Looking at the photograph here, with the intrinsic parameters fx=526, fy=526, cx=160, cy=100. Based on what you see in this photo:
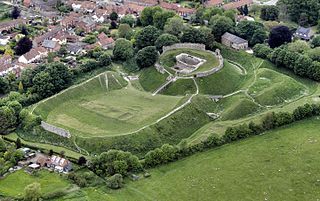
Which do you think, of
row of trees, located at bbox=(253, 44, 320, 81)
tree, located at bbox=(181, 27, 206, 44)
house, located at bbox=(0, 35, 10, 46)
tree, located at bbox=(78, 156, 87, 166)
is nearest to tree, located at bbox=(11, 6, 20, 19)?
house, located at bbox=(0, 35, 10, 46)

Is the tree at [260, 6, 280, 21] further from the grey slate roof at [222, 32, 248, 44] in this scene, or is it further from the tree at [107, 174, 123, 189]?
the tree at [107, 174, 123, 189]

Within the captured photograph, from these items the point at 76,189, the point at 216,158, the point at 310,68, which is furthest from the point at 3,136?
the point at 310,68

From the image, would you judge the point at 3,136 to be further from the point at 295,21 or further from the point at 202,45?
the point at 295,21

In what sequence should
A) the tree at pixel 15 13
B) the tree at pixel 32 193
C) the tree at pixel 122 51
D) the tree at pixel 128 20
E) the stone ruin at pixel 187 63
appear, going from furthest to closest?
the tree at pixel 15 13 → the tree at pixel 128 20 → the tree at pixel 122 51 → the stone ruin at pixel 187 63 → the tree at pixel 32 193

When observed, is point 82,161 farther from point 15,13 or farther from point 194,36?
point 15,13

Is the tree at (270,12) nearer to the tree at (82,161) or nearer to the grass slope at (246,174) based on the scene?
the grass slope at (246,174)

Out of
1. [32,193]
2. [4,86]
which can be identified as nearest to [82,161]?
[32,193]

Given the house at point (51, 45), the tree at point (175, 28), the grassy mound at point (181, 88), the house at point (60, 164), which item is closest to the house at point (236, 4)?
the tree at point (175, 28)
